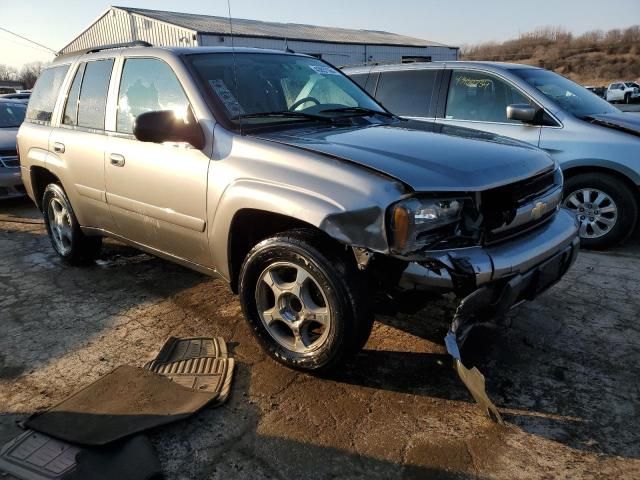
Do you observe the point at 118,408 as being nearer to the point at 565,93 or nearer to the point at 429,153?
the point at 429,153

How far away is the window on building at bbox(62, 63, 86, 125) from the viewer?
4206 mm

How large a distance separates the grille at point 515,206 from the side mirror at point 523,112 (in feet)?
6.86

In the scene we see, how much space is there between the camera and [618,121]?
191 inches

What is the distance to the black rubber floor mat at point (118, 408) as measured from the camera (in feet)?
7.61

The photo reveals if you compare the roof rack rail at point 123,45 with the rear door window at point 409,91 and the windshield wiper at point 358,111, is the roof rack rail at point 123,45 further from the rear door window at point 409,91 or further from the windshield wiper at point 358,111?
the rear door window at point 409,91

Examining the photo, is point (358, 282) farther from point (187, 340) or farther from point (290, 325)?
point (187, 340)

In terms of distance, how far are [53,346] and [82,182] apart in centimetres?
144

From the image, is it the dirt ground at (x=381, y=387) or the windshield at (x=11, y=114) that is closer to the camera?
the dirt ground at (x=381, y=387)

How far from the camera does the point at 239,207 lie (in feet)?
9.14

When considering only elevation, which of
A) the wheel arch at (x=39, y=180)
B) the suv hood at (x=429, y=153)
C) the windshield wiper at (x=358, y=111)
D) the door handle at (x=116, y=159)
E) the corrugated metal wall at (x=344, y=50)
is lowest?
the wheel arch at (x=39, y=180)

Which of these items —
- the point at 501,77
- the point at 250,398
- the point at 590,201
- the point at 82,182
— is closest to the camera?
the point at 250,398

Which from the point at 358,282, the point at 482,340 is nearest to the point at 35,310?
the point at 358,282

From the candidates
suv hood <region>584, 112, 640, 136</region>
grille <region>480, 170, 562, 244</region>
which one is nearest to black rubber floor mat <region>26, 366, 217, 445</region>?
Answer: grille <region>480, 170, 562, 244</region>

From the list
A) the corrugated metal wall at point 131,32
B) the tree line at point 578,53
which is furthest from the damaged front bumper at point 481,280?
the tree line at point 578,53
